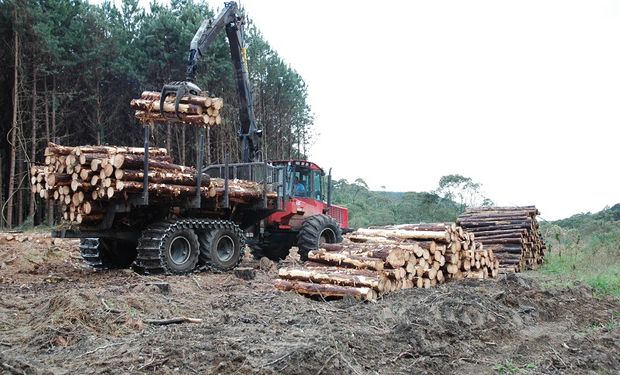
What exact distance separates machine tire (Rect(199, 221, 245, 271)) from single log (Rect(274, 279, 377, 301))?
11.8 ft

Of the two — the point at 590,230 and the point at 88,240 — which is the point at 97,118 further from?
the point at 590,230

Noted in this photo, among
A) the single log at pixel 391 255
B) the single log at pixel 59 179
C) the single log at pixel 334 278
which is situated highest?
the single log at pixel 59 179

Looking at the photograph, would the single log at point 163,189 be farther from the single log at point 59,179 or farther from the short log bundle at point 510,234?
the short log bundle at point 510,234

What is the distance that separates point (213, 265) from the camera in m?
12.2

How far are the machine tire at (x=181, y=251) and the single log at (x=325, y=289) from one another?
321cm

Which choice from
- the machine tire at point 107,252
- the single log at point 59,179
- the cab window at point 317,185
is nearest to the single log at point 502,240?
the cab window at point 317,185

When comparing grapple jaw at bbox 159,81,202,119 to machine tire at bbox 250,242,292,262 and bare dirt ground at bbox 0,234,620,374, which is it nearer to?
machine tire at bbox 250,242,292,262

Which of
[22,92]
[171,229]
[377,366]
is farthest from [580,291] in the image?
[22,92]

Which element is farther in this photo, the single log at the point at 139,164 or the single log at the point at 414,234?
the single log at the point at 139,164

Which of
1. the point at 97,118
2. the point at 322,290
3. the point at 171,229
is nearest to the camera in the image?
the point at 322,290

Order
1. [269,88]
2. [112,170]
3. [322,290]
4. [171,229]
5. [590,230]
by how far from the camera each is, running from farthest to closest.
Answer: [269,88], [590,230], [171,229], [112,170], [322,290]

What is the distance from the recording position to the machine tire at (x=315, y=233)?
1361cm

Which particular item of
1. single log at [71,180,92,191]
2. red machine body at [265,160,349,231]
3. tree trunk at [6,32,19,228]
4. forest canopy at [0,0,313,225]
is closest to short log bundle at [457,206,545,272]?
red machine body at [265,160,349,231]

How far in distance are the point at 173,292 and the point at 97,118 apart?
20515 mm
